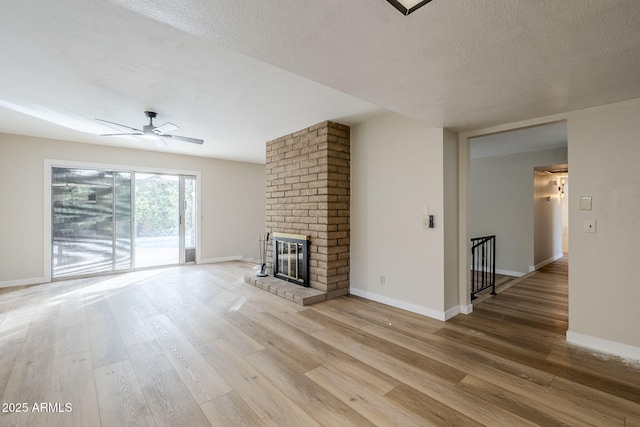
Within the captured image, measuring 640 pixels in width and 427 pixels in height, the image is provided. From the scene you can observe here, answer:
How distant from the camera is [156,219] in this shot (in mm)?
6148

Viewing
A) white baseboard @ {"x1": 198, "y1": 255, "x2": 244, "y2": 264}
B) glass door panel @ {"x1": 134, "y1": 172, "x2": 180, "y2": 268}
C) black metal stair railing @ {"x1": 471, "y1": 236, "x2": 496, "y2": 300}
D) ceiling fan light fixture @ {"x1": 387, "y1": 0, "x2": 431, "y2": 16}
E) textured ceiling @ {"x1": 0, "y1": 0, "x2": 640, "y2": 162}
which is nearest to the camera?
ceiling fan light fixture @ {"x1": 387, "y1": 0, "x2": 431, "y2": 16}

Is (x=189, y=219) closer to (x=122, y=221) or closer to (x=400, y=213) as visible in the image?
(x=122, y=221)

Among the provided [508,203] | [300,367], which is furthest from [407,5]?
[508,203]

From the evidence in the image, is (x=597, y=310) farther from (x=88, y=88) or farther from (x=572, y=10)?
(x=88, y=88)

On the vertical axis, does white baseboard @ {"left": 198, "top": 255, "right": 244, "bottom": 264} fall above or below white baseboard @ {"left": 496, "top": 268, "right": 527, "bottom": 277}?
above

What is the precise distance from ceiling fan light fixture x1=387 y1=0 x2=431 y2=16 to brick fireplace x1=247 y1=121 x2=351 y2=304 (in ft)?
8.80

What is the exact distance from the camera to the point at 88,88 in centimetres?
290

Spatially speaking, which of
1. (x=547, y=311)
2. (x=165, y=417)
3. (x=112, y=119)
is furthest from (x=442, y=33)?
(x=112, y=119)

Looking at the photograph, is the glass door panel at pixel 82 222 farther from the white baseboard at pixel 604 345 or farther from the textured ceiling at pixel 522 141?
the white baseboard at pixel 604 345

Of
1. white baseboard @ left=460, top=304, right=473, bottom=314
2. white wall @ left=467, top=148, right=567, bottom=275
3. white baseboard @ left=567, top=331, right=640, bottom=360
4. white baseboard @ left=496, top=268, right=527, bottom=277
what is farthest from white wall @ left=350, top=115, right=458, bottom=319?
white baseboard @ left=496, top=268, right=527, bottom=277

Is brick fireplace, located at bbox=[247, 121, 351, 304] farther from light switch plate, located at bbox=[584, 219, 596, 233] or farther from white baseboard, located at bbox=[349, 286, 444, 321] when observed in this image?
light switch plate, located at bbox=[584, 219, 596, 233]

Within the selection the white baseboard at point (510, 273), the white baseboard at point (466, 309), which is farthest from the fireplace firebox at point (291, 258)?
the white baseboard at point (510, 273)

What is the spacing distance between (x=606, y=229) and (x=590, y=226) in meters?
0.11

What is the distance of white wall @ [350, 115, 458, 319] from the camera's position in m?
3.31
